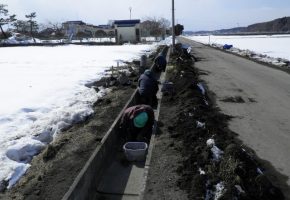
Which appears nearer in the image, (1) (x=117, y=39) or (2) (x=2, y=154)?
(2) (x=2, y=154)

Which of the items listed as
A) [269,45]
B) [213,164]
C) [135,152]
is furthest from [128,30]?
[213,164]

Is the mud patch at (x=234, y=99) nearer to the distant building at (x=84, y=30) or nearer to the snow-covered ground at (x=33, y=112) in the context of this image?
the snow-covered ground at (x=33, y=112)

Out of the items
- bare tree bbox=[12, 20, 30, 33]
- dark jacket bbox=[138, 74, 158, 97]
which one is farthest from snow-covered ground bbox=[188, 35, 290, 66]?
bare tree bbox=[12, 20, 30, 33]

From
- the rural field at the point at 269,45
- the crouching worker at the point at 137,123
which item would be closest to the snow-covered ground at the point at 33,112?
the crouching worker at the point at 137,123

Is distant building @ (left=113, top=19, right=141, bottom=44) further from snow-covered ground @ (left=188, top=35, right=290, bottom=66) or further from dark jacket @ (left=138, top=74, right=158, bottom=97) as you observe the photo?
dark jacket @ (left=138, top=74, right=158, bottom=97)

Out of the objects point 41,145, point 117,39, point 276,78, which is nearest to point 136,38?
point 117,39

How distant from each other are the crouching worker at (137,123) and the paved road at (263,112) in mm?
2101

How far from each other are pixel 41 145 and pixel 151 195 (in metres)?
3.13

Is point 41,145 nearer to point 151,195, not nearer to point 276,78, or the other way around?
point 151,195

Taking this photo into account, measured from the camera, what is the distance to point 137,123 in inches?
314

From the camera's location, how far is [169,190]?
571 centimetres

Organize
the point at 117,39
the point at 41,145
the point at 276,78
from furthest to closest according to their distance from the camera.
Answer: the point at 117,39, the point at 276,78, the point at 41,145

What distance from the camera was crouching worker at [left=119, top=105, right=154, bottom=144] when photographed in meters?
7.96

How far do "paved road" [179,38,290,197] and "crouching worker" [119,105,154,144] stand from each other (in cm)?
210
